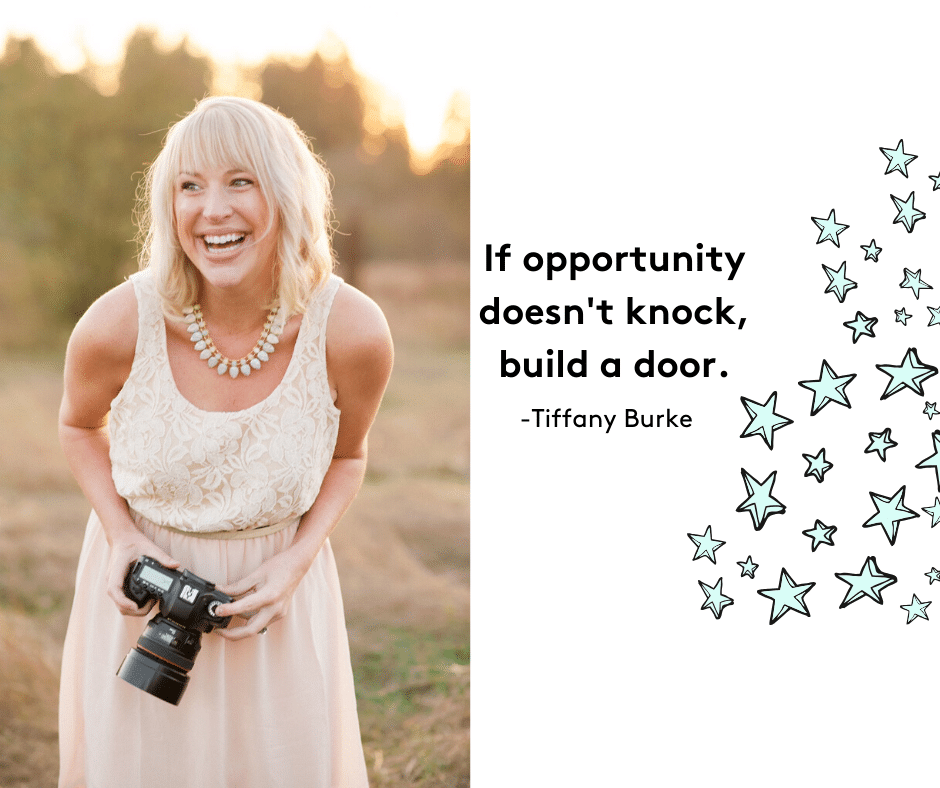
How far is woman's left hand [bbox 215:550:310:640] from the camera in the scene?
→ 64.9 inches

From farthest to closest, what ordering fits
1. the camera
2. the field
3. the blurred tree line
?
the blurred tree line, the field, the camera

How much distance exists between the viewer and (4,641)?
128 inches

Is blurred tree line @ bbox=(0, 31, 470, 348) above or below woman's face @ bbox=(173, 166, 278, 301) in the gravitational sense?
above

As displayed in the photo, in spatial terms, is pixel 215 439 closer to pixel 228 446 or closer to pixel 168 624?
pixel 228 446

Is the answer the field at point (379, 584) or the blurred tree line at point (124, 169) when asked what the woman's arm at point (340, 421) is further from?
the blurred tree line at point (124, 169)

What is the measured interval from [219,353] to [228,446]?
0.19 m

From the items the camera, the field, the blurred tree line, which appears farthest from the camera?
the blurred tree line

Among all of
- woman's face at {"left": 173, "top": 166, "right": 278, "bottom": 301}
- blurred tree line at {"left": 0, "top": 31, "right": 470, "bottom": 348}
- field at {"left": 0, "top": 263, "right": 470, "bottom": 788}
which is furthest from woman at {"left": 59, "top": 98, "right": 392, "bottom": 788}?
blurred tree line at {"left": 0, "top": 31, "right": 470, "bottom": 348}

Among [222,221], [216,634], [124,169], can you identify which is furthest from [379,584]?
[124,169]

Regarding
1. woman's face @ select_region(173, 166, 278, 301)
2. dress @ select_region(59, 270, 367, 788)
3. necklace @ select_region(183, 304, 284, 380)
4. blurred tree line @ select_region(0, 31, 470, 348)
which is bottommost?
dress @ select_region(59, 270, 367, 788)

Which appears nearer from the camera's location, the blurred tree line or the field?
the field

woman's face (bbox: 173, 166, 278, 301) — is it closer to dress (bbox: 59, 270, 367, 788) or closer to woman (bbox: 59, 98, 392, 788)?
woman (bbox: 59, 98, 392, 788)

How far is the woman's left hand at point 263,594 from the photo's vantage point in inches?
64.9

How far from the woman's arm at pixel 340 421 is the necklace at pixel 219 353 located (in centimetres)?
11
